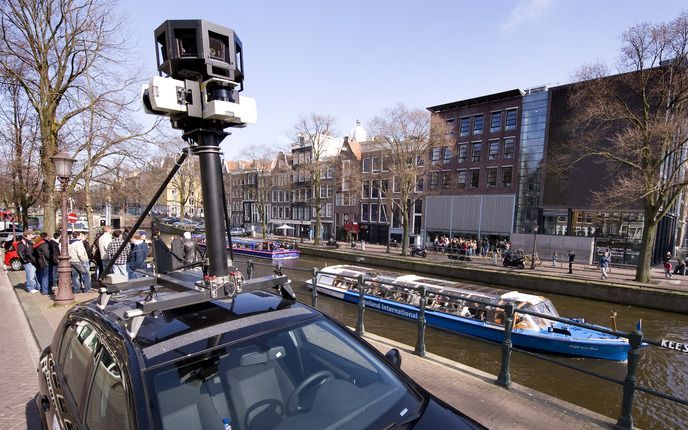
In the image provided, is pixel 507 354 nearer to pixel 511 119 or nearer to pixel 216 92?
pixel 216 92

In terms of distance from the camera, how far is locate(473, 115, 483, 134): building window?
33.9m

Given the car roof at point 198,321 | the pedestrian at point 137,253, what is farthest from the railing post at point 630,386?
the pedestrian at point 137,253

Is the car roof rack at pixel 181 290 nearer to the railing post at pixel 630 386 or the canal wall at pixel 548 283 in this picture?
the railing post at pixel 630 386

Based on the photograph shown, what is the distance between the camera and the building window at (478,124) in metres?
33.9

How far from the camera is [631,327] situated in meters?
14.2

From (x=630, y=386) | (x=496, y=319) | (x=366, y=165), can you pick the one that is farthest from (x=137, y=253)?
(x=366, y=165)

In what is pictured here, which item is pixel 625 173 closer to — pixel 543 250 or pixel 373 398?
pixel 543 250

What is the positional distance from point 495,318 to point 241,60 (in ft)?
37.0

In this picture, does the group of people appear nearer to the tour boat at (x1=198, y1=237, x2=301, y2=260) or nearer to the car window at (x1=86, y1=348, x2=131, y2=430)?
the car window at (x1=86, y1=348, x2=131, y2=430)

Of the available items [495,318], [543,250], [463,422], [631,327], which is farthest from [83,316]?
[543,250]

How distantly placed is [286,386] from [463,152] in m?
35.6

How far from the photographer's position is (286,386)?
6.94ft

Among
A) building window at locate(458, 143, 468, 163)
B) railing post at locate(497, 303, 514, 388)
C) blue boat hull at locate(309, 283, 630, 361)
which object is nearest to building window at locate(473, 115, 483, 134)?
building window at locate(458, 143, 468, 163)

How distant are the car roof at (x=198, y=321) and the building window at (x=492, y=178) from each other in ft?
111
